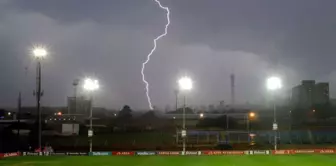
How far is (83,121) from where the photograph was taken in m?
91.1

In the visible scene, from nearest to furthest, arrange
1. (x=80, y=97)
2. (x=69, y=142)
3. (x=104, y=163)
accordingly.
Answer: (x=104, y=163), (x=69, y=142), (x=80, y=97)

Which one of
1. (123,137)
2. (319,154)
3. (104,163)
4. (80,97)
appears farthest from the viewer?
(80,97)

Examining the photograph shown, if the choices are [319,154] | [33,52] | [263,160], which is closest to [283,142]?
[319,154]

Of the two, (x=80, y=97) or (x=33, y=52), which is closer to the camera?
(x=33, y=52)

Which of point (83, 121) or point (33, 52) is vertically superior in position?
point (33, 52)

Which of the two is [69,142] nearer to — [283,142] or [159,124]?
[159,124]

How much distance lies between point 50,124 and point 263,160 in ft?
174

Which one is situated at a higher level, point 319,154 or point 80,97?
point 80,97

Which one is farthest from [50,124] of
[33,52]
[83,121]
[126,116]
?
[33,52]

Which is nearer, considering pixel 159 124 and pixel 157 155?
pixel 157 155

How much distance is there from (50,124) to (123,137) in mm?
16001

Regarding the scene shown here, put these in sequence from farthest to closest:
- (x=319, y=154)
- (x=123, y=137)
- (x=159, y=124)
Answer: (x=159, y=124) → (x=123, y=137) → (x=319, y=154)

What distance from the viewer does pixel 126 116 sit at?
356 ft

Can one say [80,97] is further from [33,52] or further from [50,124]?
[33,52]
